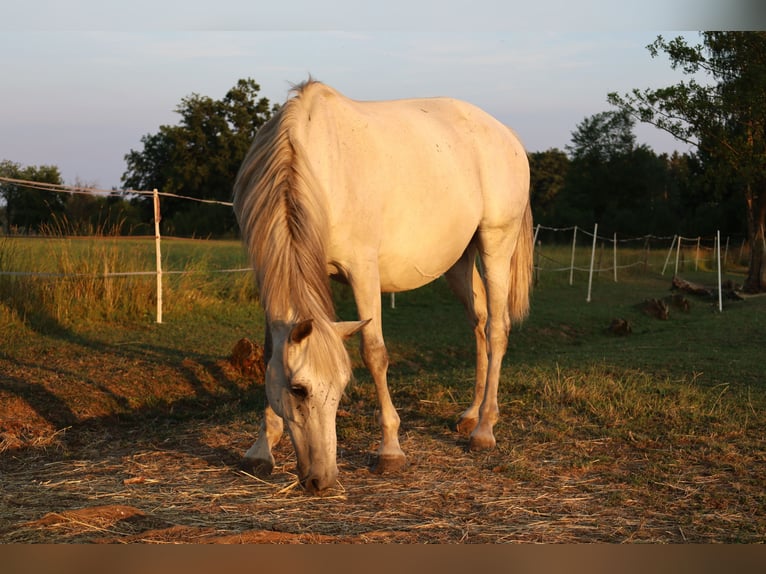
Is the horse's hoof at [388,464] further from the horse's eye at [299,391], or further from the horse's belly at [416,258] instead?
the horse's belly at [416,258]

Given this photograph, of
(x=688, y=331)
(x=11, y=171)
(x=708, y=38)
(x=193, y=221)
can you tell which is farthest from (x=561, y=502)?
(x=193, y=221)

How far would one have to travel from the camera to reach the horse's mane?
3.64 meters

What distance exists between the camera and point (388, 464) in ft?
13.8

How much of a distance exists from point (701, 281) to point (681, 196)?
19.8m

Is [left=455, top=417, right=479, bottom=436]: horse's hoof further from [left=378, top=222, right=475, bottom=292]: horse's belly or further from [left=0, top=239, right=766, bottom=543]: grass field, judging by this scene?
[left=378, top=222, right=475, bottom=292]: horse's belly

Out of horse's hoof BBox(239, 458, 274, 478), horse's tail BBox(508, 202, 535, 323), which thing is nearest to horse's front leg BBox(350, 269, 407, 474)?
horse's hoof BBox(239, 458, 274, 478)

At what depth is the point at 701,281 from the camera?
70.6ft

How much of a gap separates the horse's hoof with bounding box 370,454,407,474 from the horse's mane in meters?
0.97

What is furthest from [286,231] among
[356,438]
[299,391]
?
[356,438]

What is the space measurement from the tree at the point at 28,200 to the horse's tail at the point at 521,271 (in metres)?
5.58

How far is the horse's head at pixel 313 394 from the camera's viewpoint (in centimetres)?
342

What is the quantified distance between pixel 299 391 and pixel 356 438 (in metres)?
1.48

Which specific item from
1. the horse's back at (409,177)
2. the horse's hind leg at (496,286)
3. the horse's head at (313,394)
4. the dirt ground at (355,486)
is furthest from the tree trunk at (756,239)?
the horse's head at (313,394)

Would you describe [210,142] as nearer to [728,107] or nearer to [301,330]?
[728,107]
